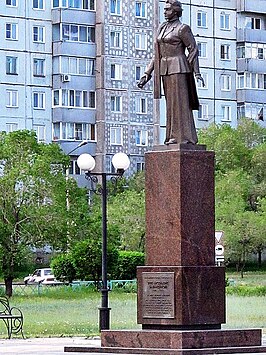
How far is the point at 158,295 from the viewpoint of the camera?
22.1 m

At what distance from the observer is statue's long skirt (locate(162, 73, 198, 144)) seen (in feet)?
74.7

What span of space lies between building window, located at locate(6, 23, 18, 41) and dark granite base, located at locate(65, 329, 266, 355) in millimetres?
60652

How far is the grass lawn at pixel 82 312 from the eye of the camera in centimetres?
3250

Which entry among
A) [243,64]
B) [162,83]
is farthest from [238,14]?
[162,83]

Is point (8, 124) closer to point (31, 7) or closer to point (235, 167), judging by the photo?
point (31, 7)

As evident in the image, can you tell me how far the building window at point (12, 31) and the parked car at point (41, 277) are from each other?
15.9 meters

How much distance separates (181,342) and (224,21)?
6967cm

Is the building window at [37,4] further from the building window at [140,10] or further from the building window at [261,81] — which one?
the building window at [261,81]

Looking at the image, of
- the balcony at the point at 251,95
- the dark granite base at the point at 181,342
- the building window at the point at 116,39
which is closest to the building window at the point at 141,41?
the building window at the point at 116,39

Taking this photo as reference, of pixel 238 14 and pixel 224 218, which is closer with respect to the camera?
pixel 224 218

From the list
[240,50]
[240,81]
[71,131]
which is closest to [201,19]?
[240,50]

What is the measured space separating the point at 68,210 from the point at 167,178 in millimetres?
35641

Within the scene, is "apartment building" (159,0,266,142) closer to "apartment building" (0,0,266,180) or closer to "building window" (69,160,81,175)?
"apartment building" (0,0,266,180)

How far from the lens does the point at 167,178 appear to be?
73.1ft
